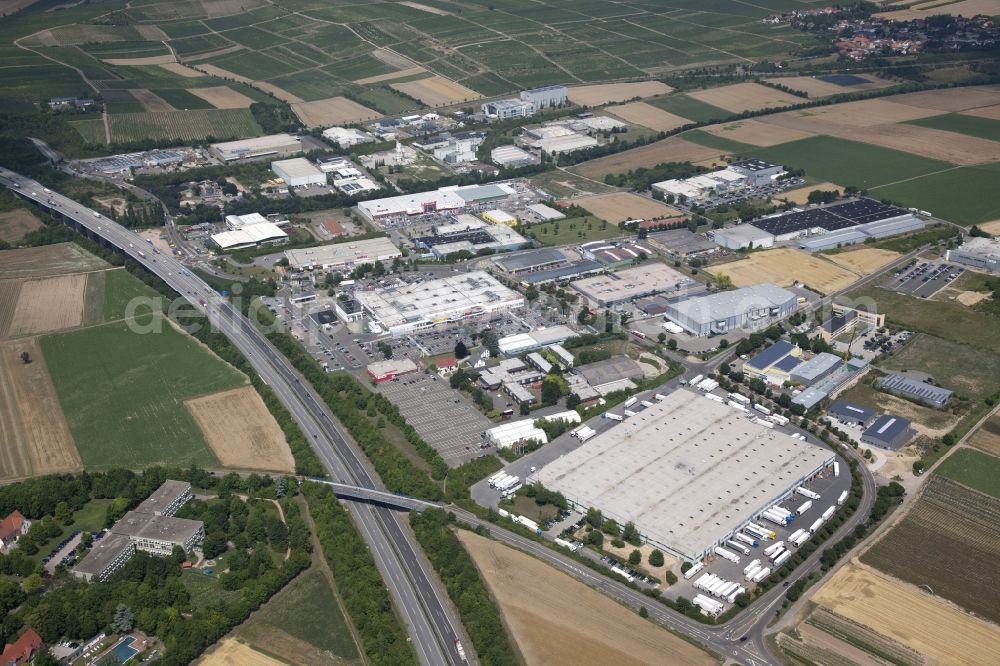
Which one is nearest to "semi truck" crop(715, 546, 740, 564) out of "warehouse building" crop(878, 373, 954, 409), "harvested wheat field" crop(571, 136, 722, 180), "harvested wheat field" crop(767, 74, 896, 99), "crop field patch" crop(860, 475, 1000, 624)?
"crop field patch" crop(860, 475, 1000, 624)

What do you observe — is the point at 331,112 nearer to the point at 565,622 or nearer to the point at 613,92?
the point at 613,92

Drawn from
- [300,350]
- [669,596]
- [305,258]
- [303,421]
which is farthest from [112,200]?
[669,596]

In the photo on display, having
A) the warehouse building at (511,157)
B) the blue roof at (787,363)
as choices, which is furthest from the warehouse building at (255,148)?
the blue roof at (787,363)

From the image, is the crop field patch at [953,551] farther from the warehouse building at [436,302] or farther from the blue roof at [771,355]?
the warehouse building at [436,302]

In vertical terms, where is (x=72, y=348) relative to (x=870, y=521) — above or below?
below

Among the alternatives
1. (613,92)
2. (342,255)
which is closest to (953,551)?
(342,255)

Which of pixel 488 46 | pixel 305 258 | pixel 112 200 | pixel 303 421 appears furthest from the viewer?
pixel 488 46

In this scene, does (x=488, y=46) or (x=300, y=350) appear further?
(x=488, y=46)

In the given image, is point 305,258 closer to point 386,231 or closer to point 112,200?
point 386,231
